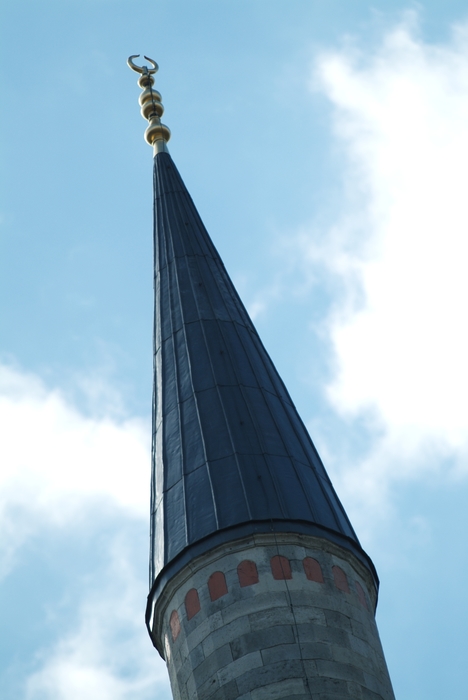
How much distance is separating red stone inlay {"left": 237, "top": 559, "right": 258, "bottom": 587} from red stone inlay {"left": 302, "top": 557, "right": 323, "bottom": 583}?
29.1 inches

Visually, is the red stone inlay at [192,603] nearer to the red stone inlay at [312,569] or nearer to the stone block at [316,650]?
the red stone inlay at [312,569]

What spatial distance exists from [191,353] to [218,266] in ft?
12.3

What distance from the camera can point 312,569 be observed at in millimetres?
16938

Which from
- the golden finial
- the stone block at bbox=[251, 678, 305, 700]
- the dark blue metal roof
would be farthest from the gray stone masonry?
the golden finial

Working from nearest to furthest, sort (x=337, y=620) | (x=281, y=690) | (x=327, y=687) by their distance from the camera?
(x=281, y=690) < (x=327, y=687) < (x=337, y=620)

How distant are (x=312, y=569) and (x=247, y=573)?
956 millimetres

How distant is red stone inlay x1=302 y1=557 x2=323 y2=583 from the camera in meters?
16.8

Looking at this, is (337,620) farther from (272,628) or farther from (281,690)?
(281,690)

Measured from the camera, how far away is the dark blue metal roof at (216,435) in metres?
17.8

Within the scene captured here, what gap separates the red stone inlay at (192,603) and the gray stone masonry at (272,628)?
3 centimetres

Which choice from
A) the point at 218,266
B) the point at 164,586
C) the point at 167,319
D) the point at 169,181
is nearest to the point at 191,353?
the point at 167,319

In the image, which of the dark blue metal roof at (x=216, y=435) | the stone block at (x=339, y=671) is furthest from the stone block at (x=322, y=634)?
the dark blue metal roof at (x=216, y=435)

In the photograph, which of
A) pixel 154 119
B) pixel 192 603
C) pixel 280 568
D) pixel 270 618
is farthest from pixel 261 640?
pixel 154 119

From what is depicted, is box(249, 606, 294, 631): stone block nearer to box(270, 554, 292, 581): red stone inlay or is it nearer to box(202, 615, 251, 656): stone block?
box(202, 615, 251, 656): stone block
